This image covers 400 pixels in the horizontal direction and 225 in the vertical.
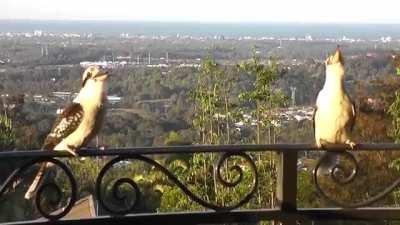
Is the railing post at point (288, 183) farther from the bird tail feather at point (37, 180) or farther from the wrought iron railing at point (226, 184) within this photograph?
the bird tail feather at point (37, 180)

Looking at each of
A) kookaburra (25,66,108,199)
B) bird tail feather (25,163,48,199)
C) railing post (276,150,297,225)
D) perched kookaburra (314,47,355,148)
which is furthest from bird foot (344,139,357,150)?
bird tail feather (25,163,48,199)

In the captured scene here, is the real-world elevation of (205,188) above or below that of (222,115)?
below

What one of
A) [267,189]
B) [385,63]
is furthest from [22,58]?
[267,189]

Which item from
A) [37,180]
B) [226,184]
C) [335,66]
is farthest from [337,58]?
[37,180]

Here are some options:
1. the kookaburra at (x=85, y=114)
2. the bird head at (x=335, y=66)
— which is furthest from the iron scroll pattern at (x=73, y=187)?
the bird head at (x=335, y=66)

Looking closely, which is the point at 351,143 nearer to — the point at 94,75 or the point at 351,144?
the point at 351,144

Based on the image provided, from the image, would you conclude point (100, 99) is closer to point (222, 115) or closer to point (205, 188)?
point (205, 188)
